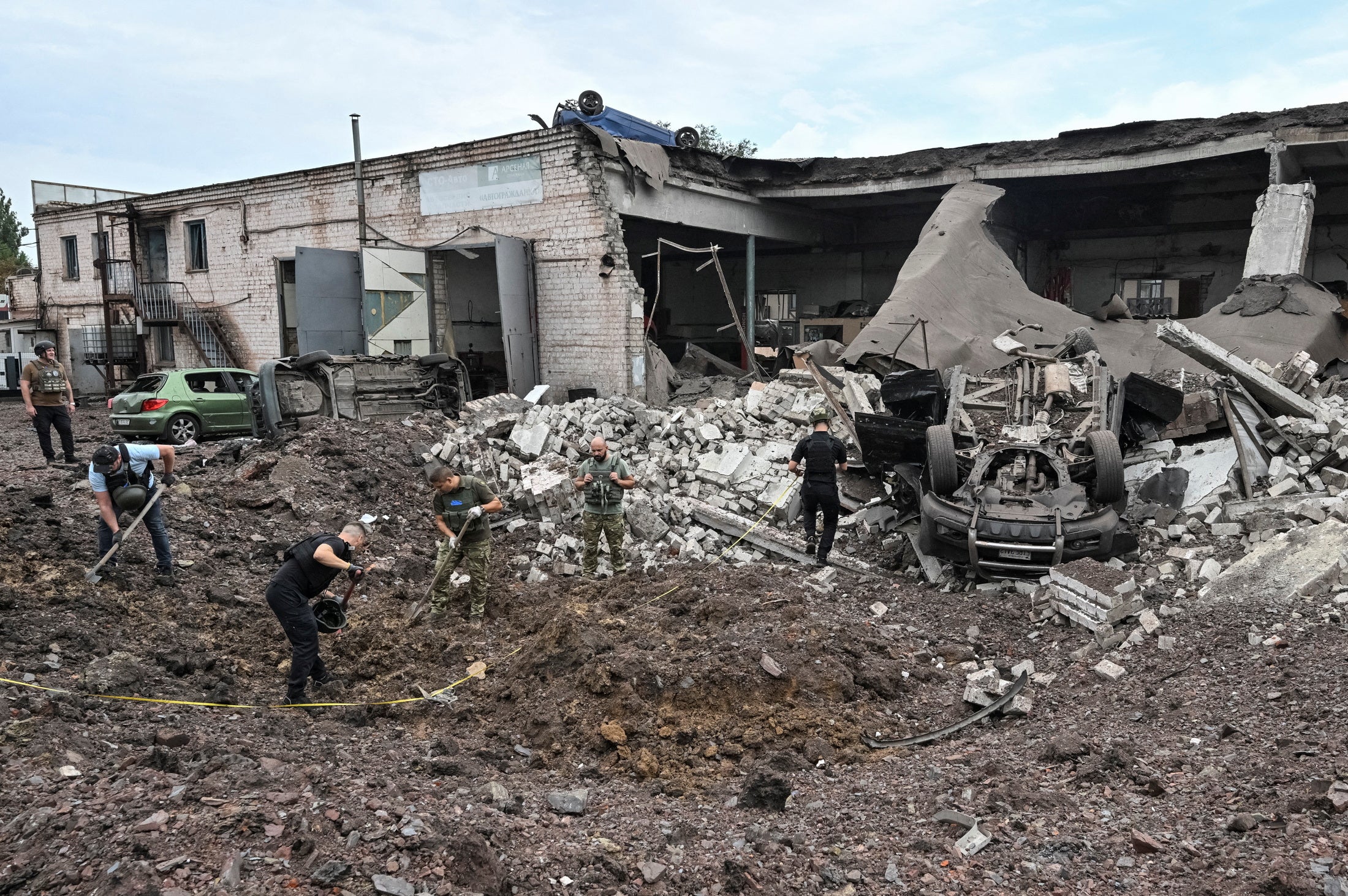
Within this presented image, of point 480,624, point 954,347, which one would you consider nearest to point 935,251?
point 954,347

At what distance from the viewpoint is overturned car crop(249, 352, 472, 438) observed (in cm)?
1247

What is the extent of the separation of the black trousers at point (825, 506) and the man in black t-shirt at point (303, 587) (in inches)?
171

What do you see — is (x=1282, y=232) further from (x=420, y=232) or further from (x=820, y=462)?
(x=420, y=232)

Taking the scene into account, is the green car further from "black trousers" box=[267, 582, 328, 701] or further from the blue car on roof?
"black trousers" box=[267, 582, 328, 701]

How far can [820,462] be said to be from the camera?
8.42 metres

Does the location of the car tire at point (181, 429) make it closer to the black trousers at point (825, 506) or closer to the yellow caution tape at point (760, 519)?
the yellow caution tape at point (760, 519)

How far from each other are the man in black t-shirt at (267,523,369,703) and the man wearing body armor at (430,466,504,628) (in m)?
1.46

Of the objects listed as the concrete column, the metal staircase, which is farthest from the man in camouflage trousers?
the metal staircase

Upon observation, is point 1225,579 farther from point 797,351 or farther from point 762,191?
point 762,191

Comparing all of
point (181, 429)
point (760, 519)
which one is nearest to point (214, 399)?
point (181, 429)

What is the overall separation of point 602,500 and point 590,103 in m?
9.79

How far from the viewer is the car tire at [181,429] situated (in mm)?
13585

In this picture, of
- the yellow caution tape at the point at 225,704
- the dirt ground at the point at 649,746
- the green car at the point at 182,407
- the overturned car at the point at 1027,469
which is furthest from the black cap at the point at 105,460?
the overturned car at the point at 1027,469


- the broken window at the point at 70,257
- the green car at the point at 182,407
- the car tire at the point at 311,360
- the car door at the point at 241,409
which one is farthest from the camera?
the broken window at the point at 70,257
